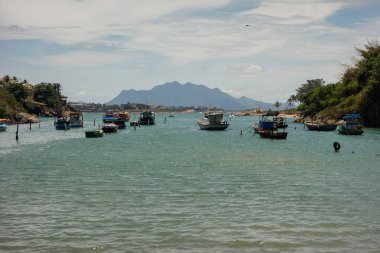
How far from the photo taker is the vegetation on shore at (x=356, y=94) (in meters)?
110

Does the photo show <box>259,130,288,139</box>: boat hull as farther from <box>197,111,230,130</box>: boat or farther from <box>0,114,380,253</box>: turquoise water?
<box>0,114,380,253</box>: turquoise water

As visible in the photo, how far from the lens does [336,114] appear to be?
4889 inches

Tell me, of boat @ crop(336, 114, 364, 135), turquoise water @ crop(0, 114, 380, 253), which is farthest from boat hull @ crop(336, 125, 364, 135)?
turquoise water @ crop(0, 114, 380, 253)

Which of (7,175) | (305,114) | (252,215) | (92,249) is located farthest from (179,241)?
(305,114)

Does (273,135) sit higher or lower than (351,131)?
lower

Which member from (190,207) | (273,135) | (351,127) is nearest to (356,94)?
(351,127)

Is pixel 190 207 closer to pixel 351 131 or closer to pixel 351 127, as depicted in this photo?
pixel 351 131

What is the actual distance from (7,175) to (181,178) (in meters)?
13.9

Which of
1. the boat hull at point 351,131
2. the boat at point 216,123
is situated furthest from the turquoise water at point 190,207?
the boat at point 216,123

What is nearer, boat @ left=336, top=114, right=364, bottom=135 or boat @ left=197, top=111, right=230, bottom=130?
boat @ left=336, top=114, right=364, bottom=135

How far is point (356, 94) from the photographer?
121812 mm

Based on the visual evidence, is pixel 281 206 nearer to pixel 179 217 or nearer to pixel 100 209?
pixel 179 217

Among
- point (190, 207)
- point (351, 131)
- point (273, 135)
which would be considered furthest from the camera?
point (351, 131)

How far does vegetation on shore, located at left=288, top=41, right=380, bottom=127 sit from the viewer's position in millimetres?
109537
